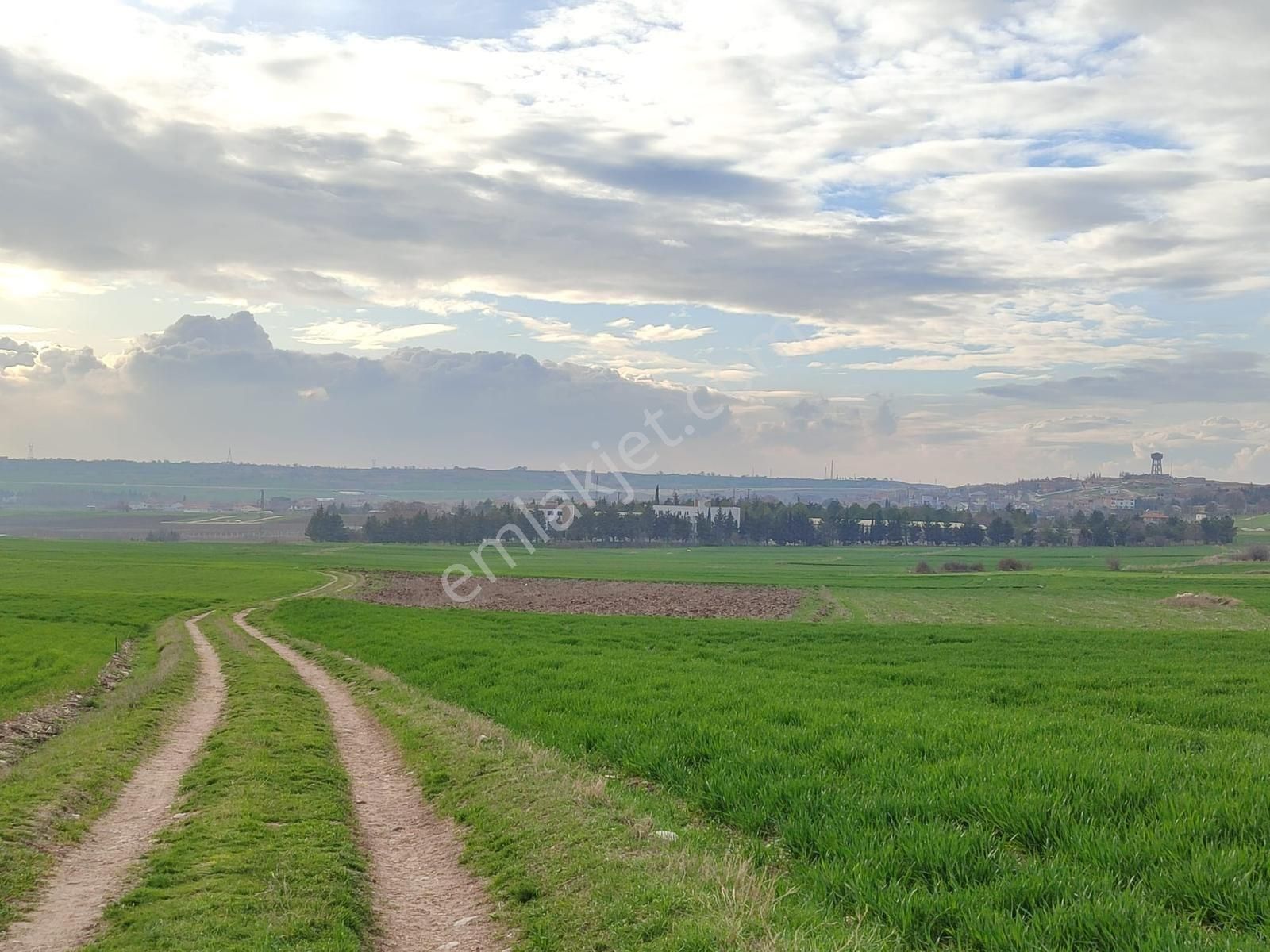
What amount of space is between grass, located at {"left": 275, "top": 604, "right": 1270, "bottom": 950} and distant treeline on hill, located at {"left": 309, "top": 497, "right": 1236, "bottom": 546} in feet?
535

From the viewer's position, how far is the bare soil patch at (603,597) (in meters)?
56.4

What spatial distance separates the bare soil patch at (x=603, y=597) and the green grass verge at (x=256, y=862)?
38.6m

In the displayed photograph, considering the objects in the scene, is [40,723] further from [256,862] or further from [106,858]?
[256,862]

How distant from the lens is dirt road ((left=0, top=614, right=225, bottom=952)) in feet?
25.3

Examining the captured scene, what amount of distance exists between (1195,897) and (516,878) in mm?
5667

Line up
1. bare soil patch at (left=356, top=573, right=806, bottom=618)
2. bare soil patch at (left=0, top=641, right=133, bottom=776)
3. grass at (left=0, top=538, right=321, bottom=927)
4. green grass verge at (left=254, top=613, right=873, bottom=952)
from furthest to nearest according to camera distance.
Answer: bare soil patch at (left=356, top=573, right=806, bottom=618)
bare soil patch at (left=0, top=641, right=133, bottom=776)
grass at (left=0, top=538, right=321, bottom=927)
green grass verge at (left=254, top=613, right=873, bottom=952)

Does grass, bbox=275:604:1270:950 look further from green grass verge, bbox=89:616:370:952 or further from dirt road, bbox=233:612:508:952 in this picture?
green grass verge, bbox=89:616:370:952

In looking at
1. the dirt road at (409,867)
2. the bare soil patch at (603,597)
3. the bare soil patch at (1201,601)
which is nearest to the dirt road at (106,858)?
the dirt road at (409,867)

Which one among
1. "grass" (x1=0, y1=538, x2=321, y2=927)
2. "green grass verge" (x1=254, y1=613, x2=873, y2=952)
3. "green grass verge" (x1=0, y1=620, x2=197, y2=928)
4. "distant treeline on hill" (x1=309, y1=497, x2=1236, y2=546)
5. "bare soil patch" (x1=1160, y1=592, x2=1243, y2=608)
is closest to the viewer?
"green grass verge" (x1=254, y1=613, x2=873, y2=952)

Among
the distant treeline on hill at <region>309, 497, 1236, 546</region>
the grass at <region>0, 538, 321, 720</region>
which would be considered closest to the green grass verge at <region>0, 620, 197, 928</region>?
the grass at <region>0, 538, 321, 720</region>

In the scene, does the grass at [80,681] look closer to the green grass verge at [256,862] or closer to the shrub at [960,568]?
the green grass verge at [256,862]

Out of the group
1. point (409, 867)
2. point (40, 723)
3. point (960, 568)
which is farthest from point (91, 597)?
point (960, 568)

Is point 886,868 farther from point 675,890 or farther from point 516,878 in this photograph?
point 516,878

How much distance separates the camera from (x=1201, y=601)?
57438 mm
